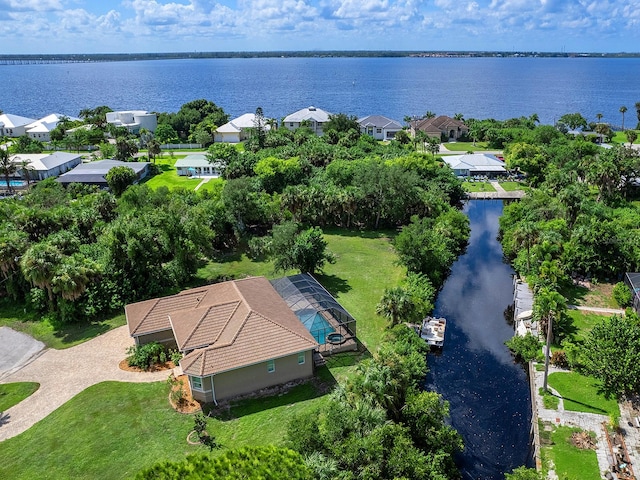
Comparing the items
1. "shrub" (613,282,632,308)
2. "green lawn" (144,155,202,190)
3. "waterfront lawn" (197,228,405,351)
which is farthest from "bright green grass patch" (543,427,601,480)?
"green lawn" (144,155,202,190)

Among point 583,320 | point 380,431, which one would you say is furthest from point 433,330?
point 380,431

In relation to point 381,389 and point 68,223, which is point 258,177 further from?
point 381,389

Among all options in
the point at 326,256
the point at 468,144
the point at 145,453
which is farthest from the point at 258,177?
the point at 468,144

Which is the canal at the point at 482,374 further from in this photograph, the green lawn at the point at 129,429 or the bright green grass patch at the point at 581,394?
the green lawn at the point at 129,429

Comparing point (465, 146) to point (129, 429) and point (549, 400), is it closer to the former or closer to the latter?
point (549, 400)

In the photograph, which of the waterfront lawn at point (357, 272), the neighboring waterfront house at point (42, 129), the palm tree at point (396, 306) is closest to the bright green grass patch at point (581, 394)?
the palm tree at point (396, 306)

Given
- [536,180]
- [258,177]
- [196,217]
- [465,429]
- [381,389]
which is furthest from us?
[536,180]
